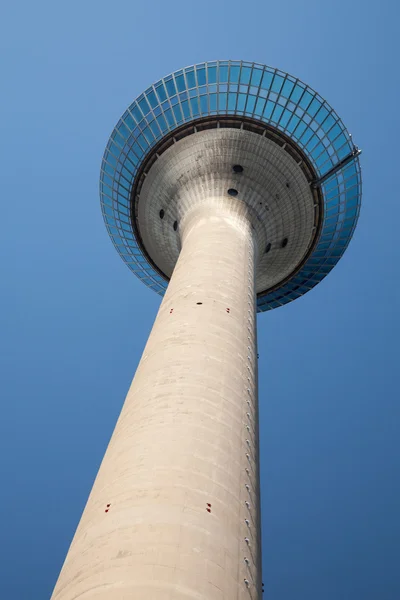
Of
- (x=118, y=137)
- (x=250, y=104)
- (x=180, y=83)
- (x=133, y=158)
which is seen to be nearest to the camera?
(x=250, y=104)

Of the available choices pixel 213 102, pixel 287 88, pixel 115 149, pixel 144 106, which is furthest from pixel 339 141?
pixel 115 149

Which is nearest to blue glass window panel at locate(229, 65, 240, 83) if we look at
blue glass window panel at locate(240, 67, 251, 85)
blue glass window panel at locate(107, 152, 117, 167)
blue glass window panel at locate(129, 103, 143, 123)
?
blue glass window panel at locate(240, 67, 251, 85)

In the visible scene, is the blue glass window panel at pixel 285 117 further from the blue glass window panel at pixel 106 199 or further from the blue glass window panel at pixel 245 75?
the blue glass window panel at pixel 106 199

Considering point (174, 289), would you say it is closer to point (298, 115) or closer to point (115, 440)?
point (115, 440)

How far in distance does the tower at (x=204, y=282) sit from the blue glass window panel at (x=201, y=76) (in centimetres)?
7

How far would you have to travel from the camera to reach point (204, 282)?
20047 mm

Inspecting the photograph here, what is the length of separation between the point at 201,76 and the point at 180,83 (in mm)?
1417

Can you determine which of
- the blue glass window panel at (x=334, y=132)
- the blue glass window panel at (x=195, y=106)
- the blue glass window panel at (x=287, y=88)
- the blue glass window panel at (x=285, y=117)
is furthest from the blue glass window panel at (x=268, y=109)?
the blue glass window panel at (x=334, y=132)

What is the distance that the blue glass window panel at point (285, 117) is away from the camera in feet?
103

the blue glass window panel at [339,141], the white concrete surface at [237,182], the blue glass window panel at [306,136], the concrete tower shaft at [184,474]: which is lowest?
the concrete tower shaft at [184,474]

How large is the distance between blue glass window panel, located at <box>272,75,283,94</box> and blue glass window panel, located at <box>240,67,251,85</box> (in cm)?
160

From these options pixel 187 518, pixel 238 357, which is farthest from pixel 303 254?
pixel 187 518

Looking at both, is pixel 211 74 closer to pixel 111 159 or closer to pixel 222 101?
pixel 222 101

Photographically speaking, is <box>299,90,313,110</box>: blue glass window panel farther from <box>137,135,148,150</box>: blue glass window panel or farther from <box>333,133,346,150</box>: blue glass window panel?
<box>137,135,148,150</box>: blue glass window panel
